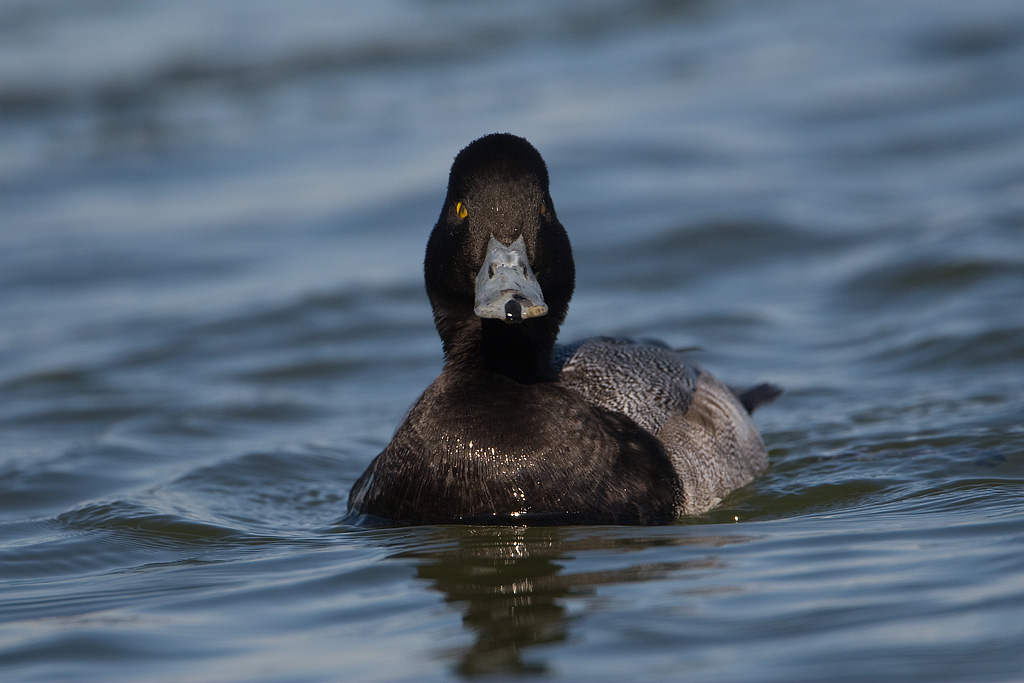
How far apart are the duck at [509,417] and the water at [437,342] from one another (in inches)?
8.3

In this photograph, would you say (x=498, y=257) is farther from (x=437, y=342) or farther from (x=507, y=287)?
(x=437, y=342)

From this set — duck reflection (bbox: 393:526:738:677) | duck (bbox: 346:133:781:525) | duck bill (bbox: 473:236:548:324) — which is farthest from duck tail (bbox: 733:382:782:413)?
duck bill (bbox: 473:236:548:324)

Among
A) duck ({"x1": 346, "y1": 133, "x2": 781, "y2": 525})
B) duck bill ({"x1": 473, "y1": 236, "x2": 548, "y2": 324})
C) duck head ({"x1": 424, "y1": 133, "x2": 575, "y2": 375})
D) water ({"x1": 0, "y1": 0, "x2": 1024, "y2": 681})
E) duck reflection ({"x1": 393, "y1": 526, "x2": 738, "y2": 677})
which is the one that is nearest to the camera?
duck reflection ({"x1": 393, "y1": 526, "x2": 738, "y2": 677})

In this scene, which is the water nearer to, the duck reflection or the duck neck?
the duck reflection

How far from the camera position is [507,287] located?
5.91 metres

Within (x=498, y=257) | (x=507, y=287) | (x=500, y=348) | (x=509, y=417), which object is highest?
(x=498, y=257)

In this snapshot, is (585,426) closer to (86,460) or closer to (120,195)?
(86,460)

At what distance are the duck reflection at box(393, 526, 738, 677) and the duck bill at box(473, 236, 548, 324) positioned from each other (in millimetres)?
985

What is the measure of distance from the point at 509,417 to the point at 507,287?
74 cm

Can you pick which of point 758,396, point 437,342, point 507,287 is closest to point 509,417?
point 507,287

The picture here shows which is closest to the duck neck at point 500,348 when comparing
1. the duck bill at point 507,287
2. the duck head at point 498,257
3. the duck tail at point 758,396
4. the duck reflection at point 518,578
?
the duck head at point 498,257

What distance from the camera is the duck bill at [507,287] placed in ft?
18.9

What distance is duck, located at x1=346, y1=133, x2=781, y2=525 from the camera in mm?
6238

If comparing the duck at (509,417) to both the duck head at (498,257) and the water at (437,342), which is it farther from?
the water at (437,342)
